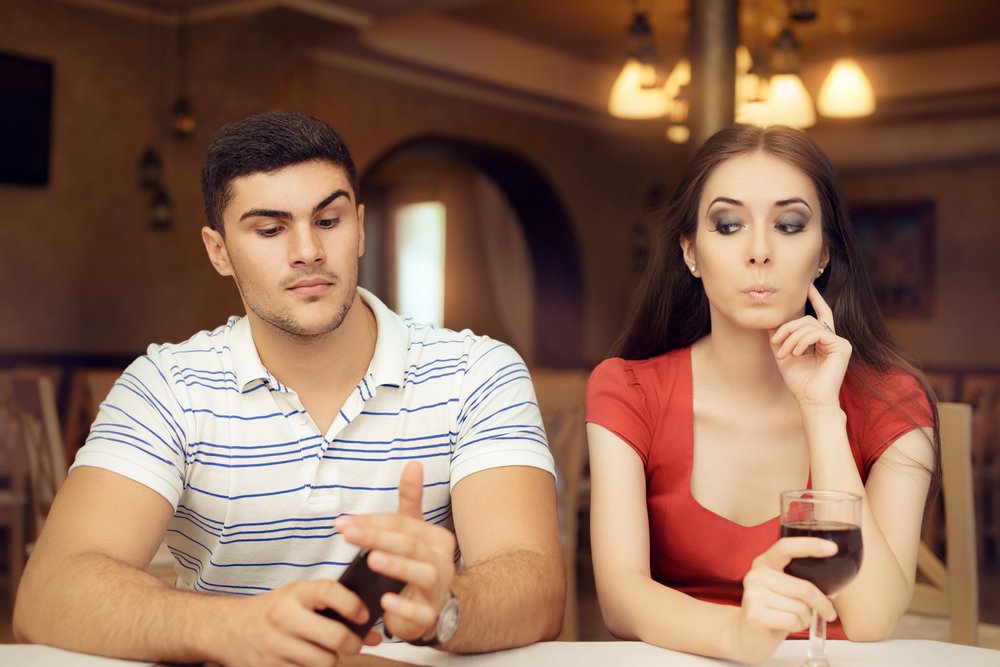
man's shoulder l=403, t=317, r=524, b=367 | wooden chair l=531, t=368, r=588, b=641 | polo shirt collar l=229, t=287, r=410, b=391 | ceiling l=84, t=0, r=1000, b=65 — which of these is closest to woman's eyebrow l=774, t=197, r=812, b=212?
man's shoulder l=403, t=317, r=524, b=367

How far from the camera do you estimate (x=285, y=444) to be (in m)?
1.69

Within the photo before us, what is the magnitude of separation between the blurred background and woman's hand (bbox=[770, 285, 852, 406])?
2116mm

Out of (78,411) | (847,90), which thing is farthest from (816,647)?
(78,411)

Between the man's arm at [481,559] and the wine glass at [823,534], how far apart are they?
369 mm

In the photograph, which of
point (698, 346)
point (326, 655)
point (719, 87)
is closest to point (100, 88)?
point (719, 87)

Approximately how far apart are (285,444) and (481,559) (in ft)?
1.27

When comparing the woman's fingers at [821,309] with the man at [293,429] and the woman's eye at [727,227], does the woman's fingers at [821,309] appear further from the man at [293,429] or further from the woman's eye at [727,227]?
the man at [293,429]

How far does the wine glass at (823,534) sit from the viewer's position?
3.92ft

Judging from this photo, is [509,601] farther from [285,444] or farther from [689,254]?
[689,254]

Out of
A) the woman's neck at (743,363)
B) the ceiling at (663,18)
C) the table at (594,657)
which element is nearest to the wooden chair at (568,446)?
the woman's neck at (743,363)

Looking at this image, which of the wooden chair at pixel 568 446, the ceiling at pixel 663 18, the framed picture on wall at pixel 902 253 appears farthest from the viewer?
the framed picture on wall at pixel 902 253

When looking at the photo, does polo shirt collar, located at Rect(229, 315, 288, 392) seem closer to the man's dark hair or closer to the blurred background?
the man's dark hair

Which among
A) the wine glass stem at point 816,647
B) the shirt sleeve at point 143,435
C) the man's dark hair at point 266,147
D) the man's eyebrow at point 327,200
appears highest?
the man's dark hair at point 266,147

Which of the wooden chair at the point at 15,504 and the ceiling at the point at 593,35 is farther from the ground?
the ceiling at the point at 593,35
